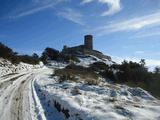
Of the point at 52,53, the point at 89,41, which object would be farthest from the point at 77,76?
the point at 89,41

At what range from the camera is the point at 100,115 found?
11.1ft

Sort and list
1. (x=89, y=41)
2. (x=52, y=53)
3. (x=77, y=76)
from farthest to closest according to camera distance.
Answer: (x=89, y=41)
(x=52, y=53)
(x=77, y=76)

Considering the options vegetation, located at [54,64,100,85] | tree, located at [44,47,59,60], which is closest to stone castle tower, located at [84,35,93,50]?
tree, located at [44,47,59,60]

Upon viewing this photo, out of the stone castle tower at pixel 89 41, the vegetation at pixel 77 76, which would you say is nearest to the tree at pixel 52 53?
the stone castle tower at pixel 89 41

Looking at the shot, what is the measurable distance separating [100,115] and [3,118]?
3.65 meters

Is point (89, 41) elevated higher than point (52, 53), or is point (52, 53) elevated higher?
point (89, 41)

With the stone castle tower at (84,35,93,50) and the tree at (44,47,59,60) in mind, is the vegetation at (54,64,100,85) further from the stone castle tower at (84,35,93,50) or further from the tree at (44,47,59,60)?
the stone castle tower at (84,35,93,50)

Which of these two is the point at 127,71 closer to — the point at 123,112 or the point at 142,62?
the point at 142,62

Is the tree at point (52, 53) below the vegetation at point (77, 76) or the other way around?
the other way around

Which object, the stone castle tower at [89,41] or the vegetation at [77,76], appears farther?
the stone castle tower at [89,41]

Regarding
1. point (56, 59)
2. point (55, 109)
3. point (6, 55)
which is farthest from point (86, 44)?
point (55, 109)

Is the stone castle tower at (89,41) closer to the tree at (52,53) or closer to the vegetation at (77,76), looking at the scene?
the tree at (52,53)

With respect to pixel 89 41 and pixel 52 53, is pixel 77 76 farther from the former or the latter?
pixel 89 41

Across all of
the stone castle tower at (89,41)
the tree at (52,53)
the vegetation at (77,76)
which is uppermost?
the stone castle tower at (89,41)
